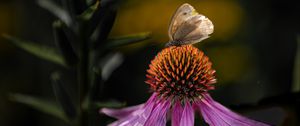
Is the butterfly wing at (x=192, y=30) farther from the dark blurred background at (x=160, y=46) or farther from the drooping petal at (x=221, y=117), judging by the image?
the dark blurred background at (x=160, y=46)

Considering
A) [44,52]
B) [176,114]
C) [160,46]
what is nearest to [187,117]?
[176,114]

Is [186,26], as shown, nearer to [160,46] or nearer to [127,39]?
[127,39]

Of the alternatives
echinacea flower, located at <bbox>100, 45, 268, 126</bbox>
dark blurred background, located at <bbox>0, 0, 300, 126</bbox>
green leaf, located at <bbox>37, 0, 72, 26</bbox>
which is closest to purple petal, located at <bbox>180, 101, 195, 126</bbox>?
echinacea flower, located at <bbox>100, 45, 268, 126</bbox>

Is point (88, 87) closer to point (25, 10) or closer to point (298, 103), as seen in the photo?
point (298, 103)

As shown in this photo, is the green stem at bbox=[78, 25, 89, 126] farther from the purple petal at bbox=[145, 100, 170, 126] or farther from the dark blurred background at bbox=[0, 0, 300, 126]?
the dark blurred background at bbox=[0, 0, 300, 126]

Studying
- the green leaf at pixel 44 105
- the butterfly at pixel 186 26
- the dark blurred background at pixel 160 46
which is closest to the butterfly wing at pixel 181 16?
the butterfly at pixel 186 26
